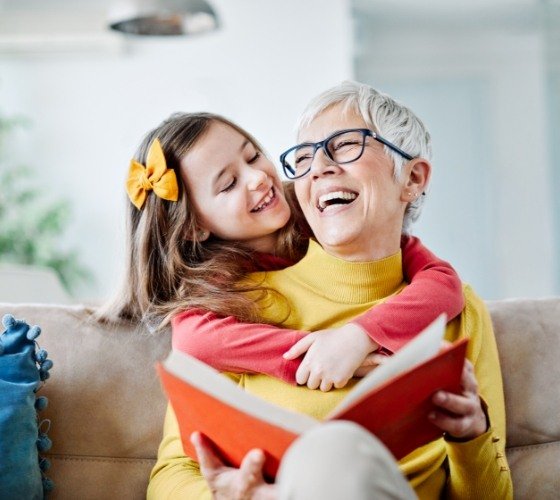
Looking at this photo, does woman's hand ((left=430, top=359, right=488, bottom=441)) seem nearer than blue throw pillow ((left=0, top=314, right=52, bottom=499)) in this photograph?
Yes

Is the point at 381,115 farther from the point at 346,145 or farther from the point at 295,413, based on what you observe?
the point at 295,413

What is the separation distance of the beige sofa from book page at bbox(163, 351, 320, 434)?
0.76 meters

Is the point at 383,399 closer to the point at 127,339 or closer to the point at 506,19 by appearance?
the point at 127,339

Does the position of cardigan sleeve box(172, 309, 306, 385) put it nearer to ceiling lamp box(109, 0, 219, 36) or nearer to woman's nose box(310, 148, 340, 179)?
woman's nose box(310, 148, 340, 179)

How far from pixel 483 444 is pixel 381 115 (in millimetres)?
667

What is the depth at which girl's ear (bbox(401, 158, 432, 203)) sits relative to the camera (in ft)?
5.61

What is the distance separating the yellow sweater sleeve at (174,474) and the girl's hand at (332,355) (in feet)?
0.84

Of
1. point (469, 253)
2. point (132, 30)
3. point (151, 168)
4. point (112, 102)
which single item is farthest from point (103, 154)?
point (151, 168)

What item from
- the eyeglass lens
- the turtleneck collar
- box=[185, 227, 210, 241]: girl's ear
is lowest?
the turtleneck collar

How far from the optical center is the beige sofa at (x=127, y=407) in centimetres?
178

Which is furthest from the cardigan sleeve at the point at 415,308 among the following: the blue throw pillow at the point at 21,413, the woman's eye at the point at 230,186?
the blue throw pillow at the point at 21,413

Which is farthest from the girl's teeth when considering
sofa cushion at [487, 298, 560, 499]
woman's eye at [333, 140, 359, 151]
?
sofa cushion at [487, 298, 560, 499]

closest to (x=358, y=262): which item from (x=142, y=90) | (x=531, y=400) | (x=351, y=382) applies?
(x=351, y=382)

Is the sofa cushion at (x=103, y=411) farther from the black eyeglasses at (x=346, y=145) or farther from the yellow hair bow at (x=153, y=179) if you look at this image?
the black eyeglasses at (x=346, y=145)
